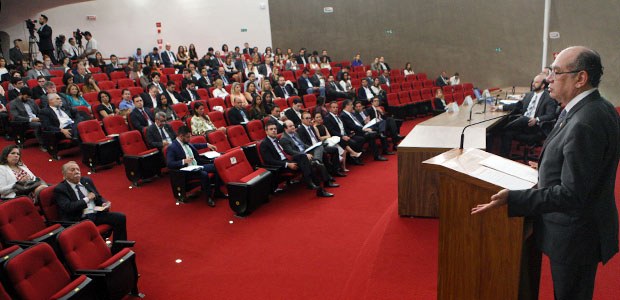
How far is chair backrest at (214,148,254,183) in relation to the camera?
4682 millimetres

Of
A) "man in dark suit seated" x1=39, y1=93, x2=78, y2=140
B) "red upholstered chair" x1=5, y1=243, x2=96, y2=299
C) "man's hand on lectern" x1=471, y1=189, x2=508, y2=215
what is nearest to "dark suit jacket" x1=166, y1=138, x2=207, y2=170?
"man in dark suit seated" x1=39, y1=93, x2=78, y2=140

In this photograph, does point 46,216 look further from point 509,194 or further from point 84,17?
point 84,17

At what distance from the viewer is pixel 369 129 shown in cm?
692

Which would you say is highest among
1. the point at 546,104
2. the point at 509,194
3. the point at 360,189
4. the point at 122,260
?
the point at 509,194

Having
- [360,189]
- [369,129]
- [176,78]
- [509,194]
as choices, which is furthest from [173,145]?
[176,78]

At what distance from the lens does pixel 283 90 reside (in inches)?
378

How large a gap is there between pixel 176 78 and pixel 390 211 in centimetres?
801

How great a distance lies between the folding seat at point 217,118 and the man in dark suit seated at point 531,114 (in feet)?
13.9

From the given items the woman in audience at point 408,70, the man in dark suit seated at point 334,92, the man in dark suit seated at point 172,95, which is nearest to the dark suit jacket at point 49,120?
the man in dark suit seated at point 172,95

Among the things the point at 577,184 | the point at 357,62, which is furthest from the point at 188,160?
the point at 357,62

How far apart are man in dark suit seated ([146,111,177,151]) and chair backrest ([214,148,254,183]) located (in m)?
1.36

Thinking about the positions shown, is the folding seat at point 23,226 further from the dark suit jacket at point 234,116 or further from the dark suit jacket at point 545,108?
the dark suit jacket at point 545,108

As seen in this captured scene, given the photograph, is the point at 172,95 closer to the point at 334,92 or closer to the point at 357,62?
the point at 334,92

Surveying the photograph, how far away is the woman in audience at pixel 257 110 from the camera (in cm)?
753
